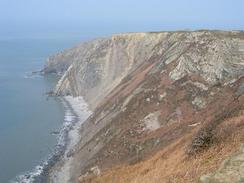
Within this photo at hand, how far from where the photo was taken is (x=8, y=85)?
129875 millimetres

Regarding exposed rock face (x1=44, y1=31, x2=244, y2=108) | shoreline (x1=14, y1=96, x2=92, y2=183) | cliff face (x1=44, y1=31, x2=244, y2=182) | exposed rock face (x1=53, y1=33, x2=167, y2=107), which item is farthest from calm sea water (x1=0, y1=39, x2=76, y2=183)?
exposed rock face (x1=44, y1=31, x2=244, y2=108)

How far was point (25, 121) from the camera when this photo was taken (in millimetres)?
89500

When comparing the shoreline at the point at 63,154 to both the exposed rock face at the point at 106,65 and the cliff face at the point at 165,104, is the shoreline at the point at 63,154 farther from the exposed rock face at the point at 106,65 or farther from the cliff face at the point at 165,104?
the exposed rock face at the point at 106,65

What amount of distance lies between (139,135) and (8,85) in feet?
268

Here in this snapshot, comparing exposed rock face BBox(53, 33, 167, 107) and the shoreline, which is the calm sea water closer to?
the shoreline

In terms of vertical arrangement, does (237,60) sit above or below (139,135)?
above

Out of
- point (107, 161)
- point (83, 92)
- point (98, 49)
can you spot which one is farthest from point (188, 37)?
point (98, 49)

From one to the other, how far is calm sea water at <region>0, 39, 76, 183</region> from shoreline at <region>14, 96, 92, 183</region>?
1.27 meters

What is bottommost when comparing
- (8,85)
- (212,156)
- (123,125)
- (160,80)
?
(8,85)

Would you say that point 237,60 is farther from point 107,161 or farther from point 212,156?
point 212,156

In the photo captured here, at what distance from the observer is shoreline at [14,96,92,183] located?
59.2m

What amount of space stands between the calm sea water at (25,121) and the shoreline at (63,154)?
1270 mm

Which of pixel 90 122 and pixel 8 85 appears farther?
pixel 8 85

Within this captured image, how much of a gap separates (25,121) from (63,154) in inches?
939
